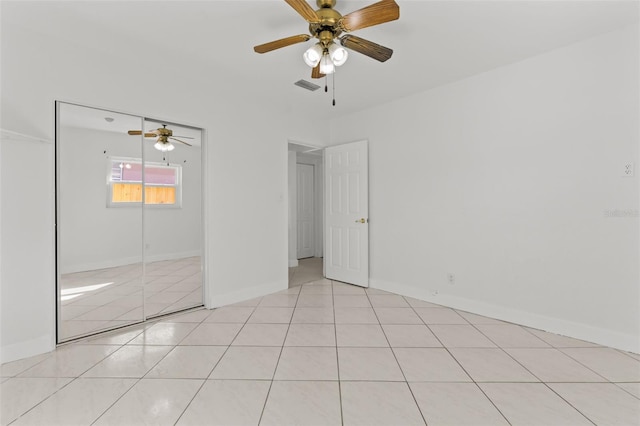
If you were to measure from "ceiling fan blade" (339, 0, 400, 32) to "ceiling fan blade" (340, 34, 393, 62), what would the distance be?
13cm

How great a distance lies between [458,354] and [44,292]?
344cm

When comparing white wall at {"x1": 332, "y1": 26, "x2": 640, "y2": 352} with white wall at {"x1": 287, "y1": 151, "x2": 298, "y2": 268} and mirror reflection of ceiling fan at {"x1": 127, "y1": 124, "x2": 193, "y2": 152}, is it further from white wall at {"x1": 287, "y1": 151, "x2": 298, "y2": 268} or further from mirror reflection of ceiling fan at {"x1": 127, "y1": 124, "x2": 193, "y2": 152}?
mirror reflection of ceiling fan at {"x1": 127, "y1": 124, "x2": 193, "y2": 152}

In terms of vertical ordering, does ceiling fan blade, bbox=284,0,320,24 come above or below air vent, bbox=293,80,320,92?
below

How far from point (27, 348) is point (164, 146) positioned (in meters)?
2.26

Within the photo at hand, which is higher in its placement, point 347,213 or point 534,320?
point 347,213

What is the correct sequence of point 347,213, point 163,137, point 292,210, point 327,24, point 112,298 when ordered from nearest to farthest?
1. point 327,24
2. point 112,298
3. point 163,137
4. point 347,213
5. point 292,210

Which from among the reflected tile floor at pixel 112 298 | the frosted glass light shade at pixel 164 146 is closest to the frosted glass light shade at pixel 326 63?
the frosted glass light shade at pixel 164 146

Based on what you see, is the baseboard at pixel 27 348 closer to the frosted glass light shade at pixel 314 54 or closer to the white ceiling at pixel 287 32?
the white ceiling at pixel 287 32

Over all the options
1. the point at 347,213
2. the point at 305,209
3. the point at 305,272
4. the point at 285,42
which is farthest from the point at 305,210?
the point at 285,42

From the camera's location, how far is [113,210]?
287 centimetres

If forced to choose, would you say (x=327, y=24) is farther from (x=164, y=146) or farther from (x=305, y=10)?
(x=164, y=146)

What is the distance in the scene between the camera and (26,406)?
164 cm

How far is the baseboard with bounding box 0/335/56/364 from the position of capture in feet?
6.95

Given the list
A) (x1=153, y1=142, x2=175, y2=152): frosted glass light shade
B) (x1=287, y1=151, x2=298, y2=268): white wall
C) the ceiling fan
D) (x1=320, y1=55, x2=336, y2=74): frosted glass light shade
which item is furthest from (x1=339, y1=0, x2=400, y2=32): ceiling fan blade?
(x1=287, y1=151, x2=298, y2=268): white wall
